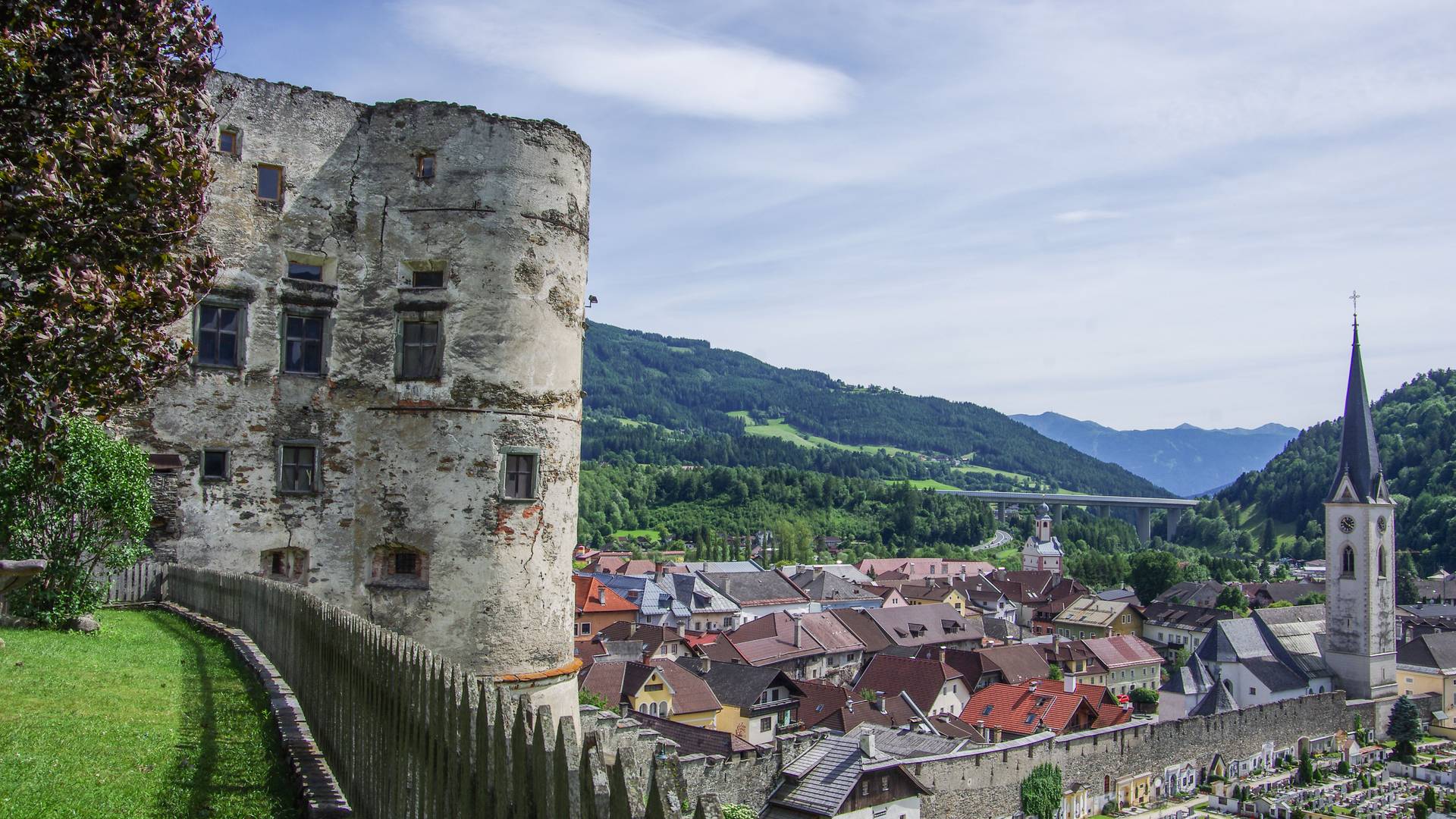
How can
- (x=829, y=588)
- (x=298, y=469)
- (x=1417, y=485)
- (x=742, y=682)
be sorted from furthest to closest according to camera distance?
(x=1417, y=485) < (x=829, y=588) < (x=742, y=682) < (x=298, y=469)

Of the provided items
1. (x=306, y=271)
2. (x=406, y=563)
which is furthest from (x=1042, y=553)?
(x=306, y=271)

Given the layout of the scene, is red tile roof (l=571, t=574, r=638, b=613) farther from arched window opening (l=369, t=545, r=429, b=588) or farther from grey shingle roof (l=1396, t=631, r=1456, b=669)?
arched window opening (l=369, t=545, r=429, b=588)

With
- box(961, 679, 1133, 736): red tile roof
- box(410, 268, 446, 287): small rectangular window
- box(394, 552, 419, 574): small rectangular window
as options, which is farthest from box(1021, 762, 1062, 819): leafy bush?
box(410, 268, 446, 287): small rectangular window

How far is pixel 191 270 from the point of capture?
991cm

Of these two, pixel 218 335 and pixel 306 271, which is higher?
pixel 306 271

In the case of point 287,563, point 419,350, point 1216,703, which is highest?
point 419,350

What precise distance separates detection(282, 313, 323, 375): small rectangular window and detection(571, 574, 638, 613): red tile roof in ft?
235

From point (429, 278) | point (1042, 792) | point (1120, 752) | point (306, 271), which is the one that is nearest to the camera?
point (429, 278)

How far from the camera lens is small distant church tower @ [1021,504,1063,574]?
162375mm

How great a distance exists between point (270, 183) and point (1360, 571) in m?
86.0

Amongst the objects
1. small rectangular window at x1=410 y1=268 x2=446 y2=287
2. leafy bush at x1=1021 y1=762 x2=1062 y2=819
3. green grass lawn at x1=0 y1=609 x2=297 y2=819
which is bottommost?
leafy bush at x1=1021 y1=762 x2=1062 y2=819

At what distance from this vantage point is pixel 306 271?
66.3 feet

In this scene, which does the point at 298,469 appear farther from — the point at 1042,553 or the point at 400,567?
the point at 1042,553

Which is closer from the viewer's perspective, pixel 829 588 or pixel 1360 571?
pixel 1360 571
